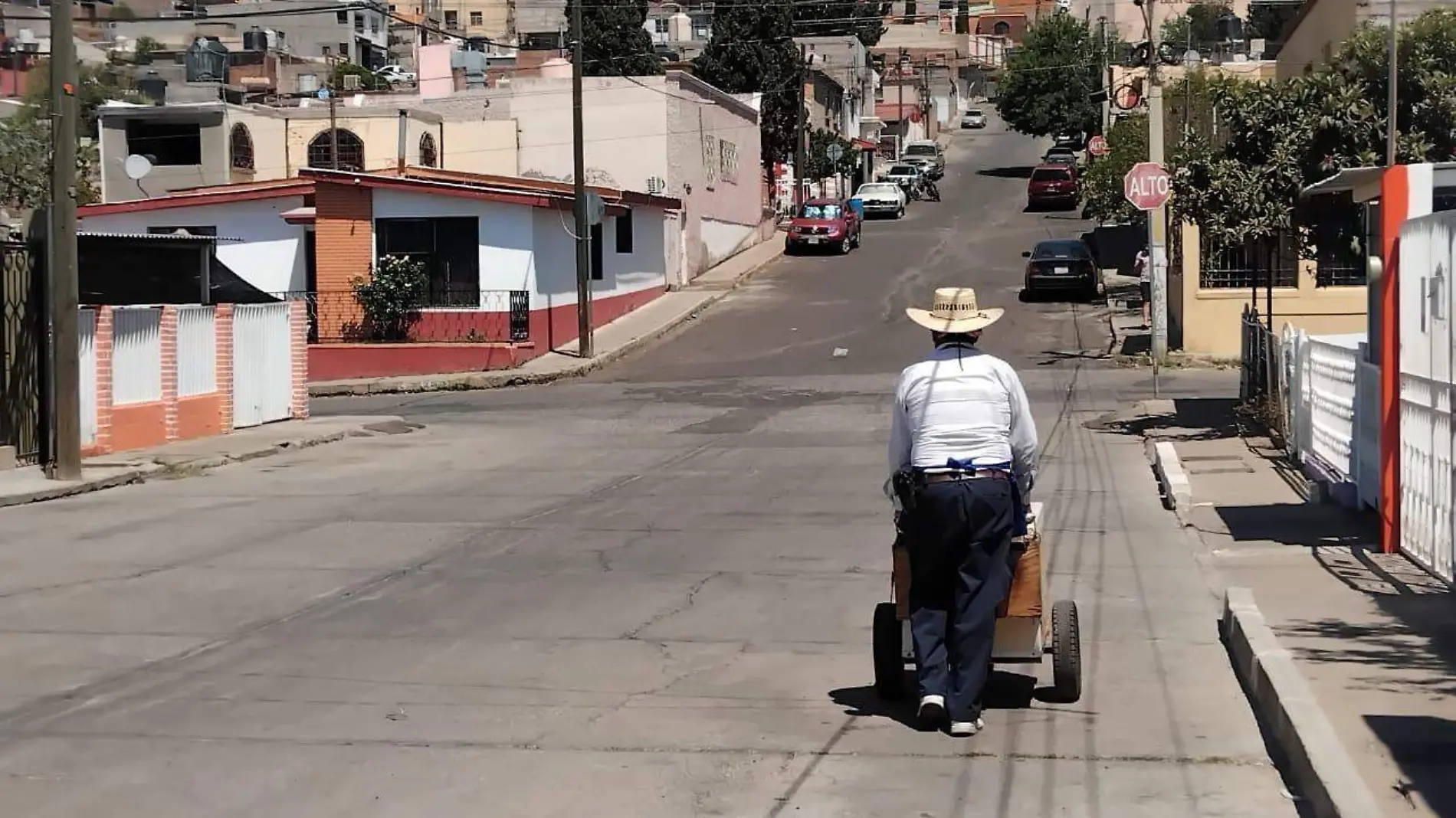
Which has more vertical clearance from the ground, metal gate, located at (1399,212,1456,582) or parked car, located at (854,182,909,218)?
parked car, located at (854,182,909,218)

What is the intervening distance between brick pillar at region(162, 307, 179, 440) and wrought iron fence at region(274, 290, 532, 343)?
1335 centimetres

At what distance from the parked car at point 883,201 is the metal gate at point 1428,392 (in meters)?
57.7

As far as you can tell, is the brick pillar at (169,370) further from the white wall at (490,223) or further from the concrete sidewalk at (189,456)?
the white wall at (490,223)

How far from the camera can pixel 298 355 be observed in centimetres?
2750

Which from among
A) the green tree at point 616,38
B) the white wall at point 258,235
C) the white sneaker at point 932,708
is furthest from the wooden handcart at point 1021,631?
the green tree at point 616,38

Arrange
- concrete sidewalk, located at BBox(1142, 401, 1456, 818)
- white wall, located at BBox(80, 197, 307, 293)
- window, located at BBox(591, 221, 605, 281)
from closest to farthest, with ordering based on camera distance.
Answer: concrete sidewalk, located at BBox(1142, 401, 1456, 818), white wall, located at BBox(80, 197, 307, 293), window, located at BBox(591, 221, 605, 281)

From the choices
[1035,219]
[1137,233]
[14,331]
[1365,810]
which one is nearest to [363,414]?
[14,331]

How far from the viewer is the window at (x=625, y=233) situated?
44.9 m

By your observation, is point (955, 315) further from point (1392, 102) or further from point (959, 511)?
point (1392, 102)

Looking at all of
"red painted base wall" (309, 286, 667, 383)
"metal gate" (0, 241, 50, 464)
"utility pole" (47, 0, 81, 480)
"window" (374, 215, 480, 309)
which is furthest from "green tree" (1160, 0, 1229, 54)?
"utility pole" (47, 0, 81, 480)

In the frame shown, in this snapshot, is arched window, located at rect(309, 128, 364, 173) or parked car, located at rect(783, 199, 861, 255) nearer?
arched window, located at rect(309, 128, 364, 173)

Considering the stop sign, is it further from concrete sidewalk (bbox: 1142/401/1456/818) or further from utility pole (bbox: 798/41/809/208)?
utility pole (bbox: 798/41/809/208)

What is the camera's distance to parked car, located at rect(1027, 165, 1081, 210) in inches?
2717

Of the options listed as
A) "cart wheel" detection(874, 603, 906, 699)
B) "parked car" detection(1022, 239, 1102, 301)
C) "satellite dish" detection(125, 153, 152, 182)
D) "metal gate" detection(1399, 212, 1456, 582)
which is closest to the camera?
"cart wheel" detection(874, 603, 906, 699)
